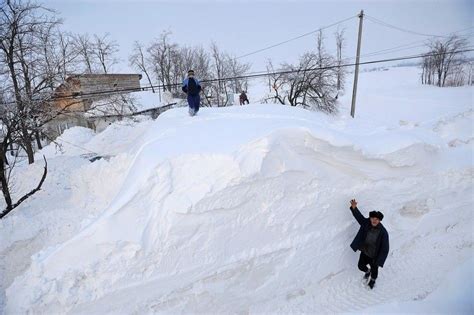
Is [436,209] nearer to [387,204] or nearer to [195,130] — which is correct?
[387,204]

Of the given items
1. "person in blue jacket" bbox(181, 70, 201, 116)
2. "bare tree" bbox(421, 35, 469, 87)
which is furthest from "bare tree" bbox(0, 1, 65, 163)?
"bare tree" bbox(421, 35, 469, 87)

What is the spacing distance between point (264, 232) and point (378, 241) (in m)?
1.90

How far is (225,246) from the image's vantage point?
16.4ft

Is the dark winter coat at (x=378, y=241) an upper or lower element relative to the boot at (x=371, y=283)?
upper

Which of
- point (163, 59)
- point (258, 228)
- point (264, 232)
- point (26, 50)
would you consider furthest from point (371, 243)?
point (163, 59)

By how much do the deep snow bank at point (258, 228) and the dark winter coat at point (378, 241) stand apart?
45 cm

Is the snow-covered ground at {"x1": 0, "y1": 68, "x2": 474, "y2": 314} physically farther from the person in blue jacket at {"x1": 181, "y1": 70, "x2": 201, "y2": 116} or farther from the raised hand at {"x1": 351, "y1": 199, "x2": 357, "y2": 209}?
the person in blue jacket at {"x1": 181, "y1": 70, "x2": 201, "y2": 116}

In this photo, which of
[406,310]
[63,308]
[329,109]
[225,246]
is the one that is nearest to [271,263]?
[225,246]

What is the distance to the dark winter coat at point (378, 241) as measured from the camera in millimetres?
4910

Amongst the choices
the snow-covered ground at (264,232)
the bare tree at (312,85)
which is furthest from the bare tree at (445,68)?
the snow-covered ground at (264,232)

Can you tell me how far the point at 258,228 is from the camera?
518 cm

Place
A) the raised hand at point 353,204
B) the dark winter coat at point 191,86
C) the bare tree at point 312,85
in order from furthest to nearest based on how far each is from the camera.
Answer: the bare tree at point 312,85 → the dark winter coat at point 191,86 → the raised hand at point 353,204

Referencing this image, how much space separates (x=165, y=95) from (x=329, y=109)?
17765 mm

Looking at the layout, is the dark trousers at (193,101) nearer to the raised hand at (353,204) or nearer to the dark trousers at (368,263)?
the raised hand at (353,204)
